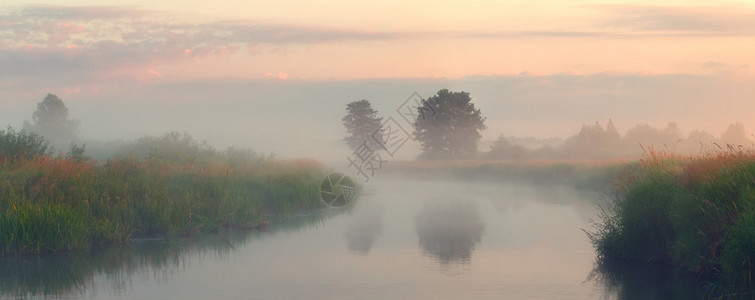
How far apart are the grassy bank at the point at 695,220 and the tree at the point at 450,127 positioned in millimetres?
50703

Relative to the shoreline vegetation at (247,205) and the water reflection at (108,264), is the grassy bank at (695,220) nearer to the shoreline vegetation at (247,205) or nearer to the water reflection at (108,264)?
the shoreline vegetation at (247,205)

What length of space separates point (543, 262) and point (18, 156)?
15224mm

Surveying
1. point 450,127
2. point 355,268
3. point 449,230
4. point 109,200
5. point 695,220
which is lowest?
point 355,268

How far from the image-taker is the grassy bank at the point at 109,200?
14594 millimetres

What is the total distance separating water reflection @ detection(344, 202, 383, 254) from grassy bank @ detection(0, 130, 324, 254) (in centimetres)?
257

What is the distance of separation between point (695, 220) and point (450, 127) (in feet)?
183

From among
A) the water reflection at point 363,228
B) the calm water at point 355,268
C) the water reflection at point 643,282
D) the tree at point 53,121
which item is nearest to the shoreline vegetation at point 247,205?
the water reflection at point 643,282

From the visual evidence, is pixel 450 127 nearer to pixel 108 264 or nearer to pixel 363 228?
pixel 363 228

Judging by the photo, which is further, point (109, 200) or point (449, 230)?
point (449, 230)

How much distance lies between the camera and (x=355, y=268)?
13.7 m

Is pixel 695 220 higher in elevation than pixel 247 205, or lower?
lower

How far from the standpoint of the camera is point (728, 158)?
1302 centimetres

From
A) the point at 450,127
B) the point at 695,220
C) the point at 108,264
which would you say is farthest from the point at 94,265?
the point at 450,127

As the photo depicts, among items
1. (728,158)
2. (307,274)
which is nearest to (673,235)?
(728,158)
